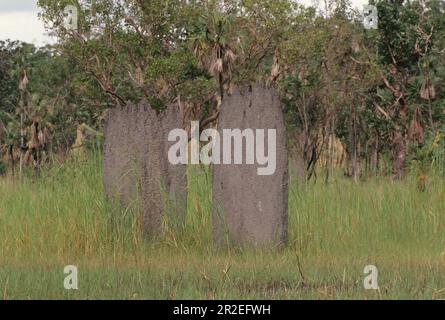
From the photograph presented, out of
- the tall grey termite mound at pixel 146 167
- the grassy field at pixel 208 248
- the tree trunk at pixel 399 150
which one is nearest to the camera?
the grassy field at pixel 208 248

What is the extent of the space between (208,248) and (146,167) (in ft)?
3.85

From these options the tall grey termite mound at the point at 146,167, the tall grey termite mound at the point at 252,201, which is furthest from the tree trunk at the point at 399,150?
the tall grey termite mound at the point at 252,201

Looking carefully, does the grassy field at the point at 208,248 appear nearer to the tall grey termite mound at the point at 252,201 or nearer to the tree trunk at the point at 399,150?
the tall grey termite mound at the point at 252,201

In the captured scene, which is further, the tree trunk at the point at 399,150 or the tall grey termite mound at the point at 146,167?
the tree trunk at the point at 399,150

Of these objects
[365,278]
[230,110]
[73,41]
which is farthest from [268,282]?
[73,41]

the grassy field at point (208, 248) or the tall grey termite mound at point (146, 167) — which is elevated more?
the tall grey termite mound at point (146, 167)

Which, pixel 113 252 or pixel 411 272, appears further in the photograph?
pixel 113 252

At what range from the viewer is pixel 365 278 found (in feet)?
25.0

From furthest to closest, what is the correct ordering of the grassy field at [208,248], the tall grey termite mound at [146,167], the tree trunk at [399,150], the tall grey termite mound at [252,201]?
the tree trunk at [399,150], the tall grey termite mound at [146,167], the tall grey termite mound at [252,201], the grassy field at [208,248]

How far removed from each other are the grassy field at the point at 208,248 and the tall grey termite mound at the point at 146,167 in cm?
20

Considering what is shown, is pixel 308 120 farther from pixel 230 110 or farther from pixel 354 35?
pixel 230 110

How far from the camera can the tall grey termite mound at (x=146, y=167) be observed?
1003 centimetres
